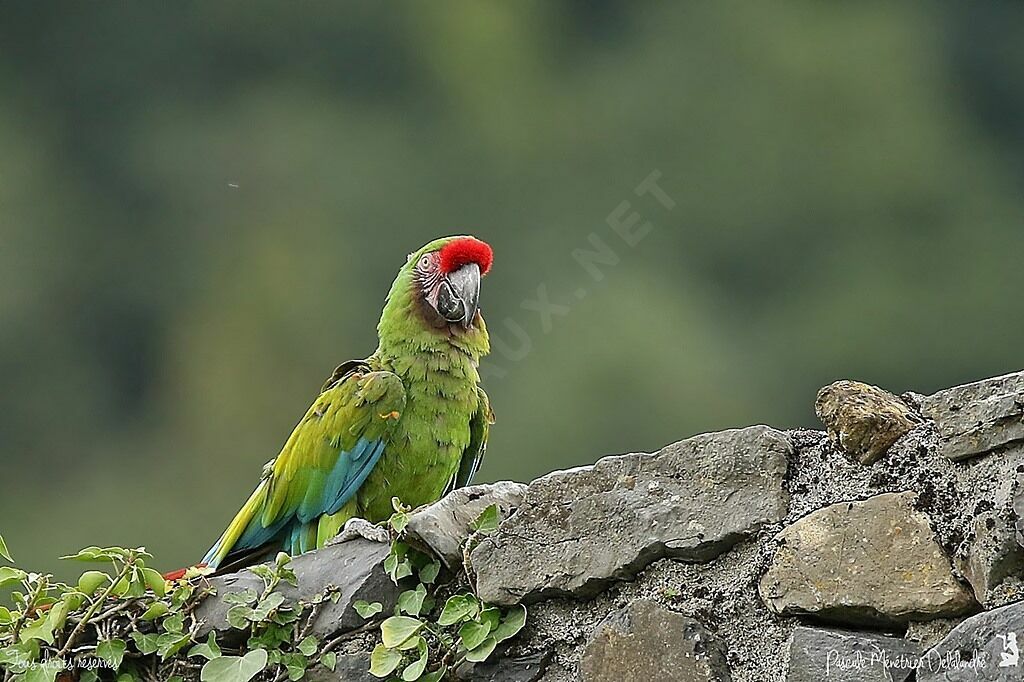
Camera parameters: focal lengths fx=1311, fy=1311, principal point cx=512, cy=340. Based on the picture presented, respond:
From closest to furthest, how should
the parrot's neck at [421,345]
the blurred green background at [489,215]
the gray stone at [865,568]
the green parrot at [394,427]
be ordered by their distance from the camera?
the gray stone at [865,568], the green parrot at [394,427], the parrot's neck at [421,345], the blurred green background at [489,215]

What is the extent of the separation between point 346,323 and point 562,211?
11.2 ft

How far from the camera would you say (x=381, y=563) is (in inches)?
62.5

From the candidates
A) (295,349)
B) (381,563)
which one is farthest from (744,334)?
(381,563)

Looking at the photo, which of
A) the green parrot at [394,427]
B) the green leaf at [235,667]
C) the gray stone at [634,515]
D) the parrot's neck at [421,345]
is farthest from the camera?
the parrot's neck at [421,345]

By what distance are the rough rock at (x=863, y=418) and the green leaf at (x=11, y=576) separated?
0.99 metres

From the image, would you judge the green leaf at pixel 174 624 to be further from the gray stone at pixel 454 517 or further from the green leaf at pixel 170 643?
the gray stone at pixel 454 517

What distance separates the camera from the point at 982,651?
47.0 inches

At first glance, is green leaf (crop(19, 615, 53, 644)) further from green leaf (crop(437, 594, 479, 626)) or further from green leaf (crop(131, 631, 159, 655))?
green leaf (crop(437, 594, 479, 626))

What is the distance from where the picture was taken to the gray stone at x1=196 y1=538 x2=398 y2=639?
1568 millimetres

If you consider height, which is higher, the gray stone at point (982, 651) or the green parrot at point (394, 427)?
the green parrot at point (394, 427)

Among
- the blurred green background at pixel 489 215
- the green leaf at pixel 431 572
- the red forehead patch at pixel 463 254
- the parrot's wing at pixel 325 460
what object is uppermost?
the blurred green background at pixel 489 215

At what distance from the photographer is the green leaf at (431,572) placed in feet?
5.08

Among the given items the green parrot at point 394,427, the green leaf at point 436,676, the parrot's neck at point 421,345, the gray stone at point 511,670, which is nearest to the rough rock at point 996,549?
the gray stone at point 511,670

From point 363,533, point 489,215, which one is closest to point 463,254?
point 363,533
